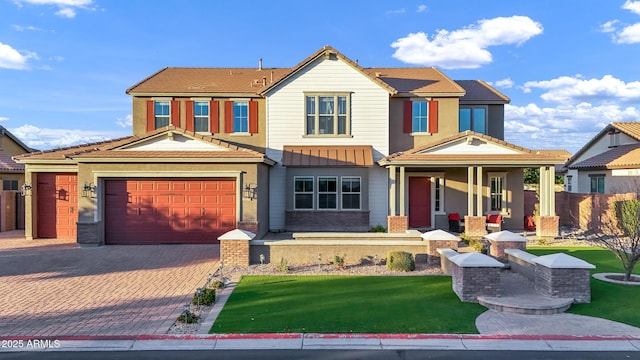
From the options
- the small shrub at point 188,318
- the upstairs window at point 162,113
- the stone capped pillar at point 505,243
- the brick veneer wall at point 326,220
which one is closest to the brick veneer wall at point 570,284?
the stone capped pillar at point 505,243

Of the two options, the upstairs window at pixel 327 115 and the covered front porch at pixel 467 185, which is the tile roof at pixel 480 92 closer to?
the covered front porch at pixel 467 185

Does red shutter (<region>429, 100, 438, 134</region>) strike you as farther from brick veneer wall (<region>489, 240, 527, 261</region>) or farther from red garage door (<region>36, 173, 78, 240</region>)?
red garage door (<region>36, 173, 78, 240</region>)

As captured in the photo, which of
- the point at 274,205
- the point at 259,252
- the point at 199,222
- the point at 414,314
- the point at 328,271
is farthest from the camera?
the point at 274,205

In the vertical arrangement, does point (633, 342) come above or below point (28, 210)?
below

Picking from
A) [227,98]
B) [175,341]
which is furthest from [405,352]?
[227,98]

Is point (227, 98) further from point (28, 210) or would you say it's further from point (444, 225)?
point (444, 225)

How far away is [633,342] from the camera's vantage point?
23.4ft

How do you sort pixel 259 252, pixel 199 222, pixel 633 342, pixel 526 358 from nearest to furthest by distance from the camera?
pixel 526 358 < pixel 633 342 < pixel 259 252 < pixel 199 222

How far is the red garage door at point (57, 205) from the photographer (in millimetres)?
18234

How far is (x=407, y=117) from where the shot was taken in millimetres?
20984

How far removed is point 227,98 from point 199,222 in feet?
21.3

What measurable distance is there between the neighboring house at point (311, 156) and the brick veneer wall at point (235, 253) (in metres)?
4.12

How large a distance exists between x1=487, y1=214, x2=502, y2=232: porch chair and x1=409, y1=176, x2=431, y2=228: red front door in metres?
2.69

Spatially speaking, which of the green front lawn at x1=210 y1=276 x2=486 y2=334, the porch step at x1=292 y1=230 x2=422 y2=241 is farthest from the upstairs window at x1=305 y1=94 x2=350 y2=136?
the green front lawn at x1=210 y1=276 x2=486 y2=334
